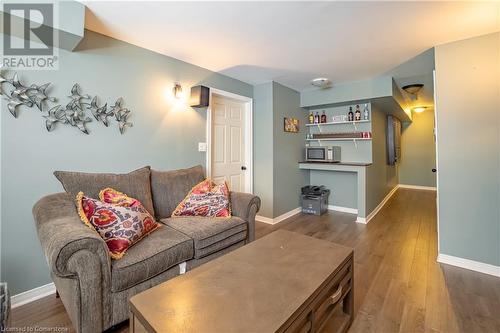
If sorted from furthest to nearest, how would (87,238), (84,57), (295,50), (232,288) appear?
(295,50) < (84,57) < (87,238) < (232,288)

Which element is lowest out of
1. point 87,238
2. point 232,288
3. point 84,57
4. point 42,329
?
point 42,329

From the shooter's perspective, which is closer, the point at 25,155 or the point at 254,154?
the point at 25,155

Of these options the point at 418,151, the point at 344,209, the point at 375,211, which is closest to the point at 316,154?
the point at 344,209

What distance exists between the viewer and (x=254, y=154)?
3.88 metres

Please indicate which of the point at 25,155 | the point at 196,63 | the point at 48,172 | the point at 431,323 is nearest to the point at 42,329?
the point at 48,172

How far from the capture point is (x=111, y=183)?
203cm

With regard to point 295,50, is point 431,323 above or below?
below

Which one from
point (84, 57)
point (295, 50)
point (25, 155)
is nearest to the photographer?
point (25, 155)

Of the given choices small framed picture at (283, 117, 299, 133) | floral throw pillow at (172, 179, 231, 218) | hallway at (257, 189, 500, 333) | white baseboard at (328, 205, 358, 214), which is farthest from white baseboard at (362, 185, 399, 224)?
floral throw pillow at (172, 179, 231, 218)

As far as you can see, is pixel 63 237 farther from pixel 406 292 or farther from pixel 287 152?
pixel 287 152

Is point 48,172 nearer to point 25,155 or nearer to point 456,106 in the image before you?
point 25,155

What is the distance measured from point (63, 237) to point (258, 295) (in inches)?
43.0

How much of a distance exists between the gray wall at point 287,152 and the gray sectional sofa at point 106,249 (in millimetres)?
1454

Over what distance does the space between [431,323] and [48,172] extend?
Answer: 3.04 m
